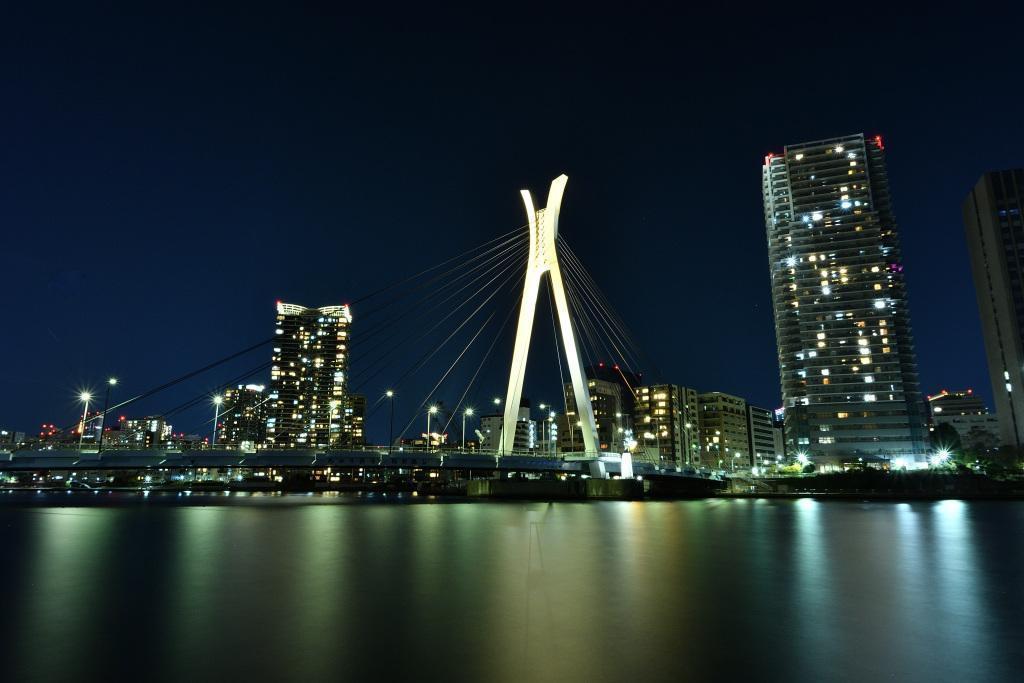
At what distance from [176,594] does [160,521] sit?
26.1m

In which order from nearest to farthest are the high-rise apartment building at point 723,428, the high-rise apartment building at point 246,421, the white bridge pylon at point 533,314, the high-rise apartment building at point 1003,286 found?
the white bridge pylon at point 533,314
the high-rise apartment building at point 1003,286
the high-rise apartment building at point 723,428
the high-rise apartment building at point 246,421

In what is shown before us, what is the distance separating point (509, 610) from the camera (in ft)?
37.9

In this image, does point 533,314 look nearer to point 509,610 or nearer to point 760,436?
point 509,610

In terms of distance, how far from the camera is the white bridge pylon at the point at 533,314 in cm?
5612

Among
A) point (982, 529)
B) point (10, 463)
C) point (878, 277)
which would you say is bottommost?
point (982, 529)

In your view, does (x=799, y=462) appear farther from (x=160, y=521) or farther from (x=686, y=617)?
(x=686, y=617)

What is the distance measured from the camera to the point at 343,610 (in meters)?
11.5

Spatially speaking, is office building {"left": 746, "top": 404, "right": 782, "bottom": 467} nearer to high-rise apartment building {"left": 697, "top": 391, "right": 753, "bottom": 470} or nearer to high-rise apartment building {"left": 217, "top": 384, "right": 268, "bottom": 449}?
high-rise apartment building {"left": 697, "top": 391, "right": 753, "bottom": 470}

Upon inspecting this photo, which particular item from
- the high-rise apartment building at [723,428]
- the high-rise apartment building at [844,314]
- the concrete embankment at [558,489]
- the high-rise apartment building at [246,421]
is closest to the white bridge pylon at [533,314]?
the concrete embankment at [558,489]

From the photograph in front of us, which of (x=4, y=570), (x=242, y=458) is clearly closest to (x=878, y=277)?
(x=242, y=458)

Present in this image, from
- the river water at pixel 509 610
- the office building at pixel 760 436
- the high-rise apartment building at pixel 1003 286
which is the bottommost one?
the river water at pixel 509 610

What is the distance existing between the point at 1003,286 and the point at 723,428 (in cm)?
7194

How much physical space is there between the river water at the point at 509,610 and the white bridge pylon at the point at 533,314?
104 feet

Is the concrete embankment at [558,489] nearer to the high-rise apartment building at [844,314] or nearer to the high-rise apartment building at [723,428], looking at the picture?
the high-rise apartment building at [844,314]
